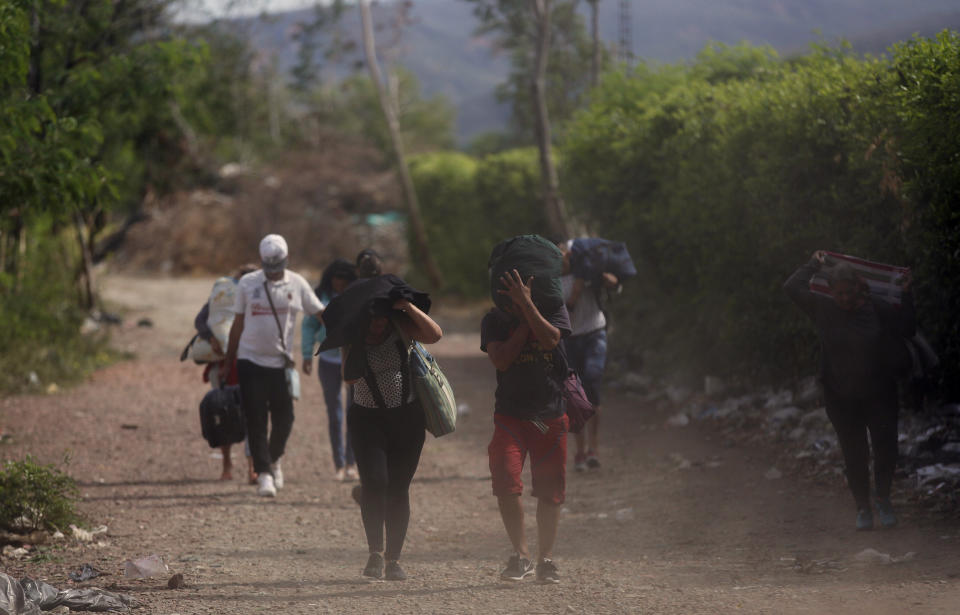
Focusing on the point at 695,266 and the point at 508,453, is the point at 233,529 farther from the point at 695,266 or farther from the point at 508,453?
the point at 695,266

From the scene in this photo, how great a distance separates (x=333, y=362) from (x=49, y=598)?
3756 mm

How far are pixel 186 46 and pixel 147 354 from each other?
6369 mm

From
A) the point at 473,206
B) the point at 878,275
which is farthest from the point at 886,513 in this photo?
the point at 473,206

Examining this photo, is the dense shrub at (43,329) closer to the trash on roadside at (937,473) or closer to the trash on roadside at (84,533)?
the trash on roadside at (84,533)

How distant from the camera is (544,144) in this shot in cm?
1627

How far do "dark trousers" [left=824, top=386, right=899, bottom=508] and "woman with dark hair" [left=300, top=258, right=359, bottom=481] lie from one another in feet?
12.4

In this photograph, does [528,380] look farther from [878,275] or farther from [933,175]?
[933,175]

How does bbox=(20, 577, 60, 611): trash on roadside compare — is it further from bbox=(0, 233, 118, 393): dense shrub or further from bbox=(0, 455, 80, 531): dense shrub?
bbox=(0, 233, 118, 393): dense shrub

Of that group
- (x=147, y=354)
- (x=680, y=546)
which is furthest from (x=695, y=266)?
(x=147, y=354)

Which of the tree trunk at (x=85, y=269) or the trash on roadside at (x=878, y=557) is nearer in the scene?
the trash on roadside at (x=878, y=557)

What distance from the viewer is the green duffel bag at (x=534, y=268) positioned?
5.40m

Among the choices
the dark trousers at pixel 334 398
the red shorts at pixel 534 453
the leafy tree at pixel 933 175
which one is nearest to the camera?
the red shorts at pixel 534 453

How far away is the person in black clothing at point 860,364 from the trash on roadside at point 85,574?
4.55m

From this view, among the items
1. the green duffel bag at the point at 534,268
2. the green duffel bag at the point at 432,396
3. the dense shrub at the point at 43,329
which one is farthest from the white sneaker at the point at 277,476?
the dense shrub at the point at 43,329
